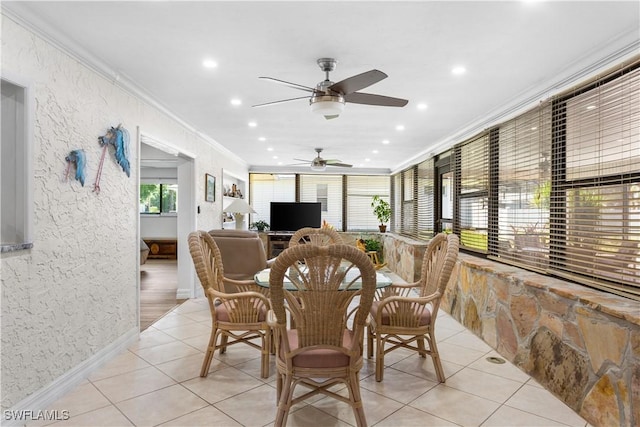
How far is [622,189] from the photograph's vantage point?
7.58 ft

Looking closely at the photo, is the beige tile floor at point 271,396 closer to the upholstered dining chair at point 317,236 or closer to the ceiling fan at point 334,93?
the upholstered dining chair at point 317,236

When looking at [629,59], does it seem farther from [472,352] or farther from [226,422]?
[226,422]

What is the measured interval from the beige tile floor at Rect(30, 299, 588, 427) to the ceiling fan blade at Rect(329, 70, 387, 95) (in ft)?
6.62

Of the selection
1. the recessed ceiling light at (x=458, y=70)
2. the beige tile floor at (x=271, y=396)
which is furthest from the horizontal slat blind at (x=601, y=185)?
the beige tile floor at (x=271, y=396)

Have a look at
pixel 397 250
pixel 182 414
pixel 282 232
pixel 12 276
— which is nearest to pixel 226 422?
pixel 182 414

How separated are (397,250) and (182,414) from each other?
5329 millimetres

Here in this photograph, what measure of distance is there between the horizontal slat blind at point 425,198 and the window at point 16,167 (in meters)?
5.18

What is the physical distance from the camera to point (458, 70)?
2.87 meters

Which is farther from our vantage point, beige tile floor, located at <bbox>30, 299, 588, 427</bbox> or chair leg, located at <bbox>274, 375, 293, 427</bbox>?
beige tile floor, located at <bbox>30, 299, 588, 427</bbox>

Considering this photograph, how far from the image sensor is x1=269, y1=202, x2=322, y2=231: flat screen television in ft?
27.5

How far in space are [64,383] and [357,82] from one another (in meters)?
2.75

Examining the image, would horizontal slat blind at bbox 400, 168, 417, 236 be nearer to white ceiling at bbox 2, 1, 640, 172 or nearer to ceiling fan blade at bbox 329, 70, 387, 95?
white ceiling at bbox 2, 1, 640, 172

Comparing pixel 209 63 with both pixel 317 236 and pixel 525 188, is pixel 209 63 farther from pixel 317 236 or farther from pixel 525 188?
pixel 525 188

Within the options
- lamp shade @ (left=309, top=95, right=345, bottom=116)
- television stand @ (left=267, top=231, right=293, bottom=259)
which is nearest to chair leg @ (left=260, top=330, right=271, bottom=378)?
lamp shade @ (left=309, top=95, right=345, bottom=116)
